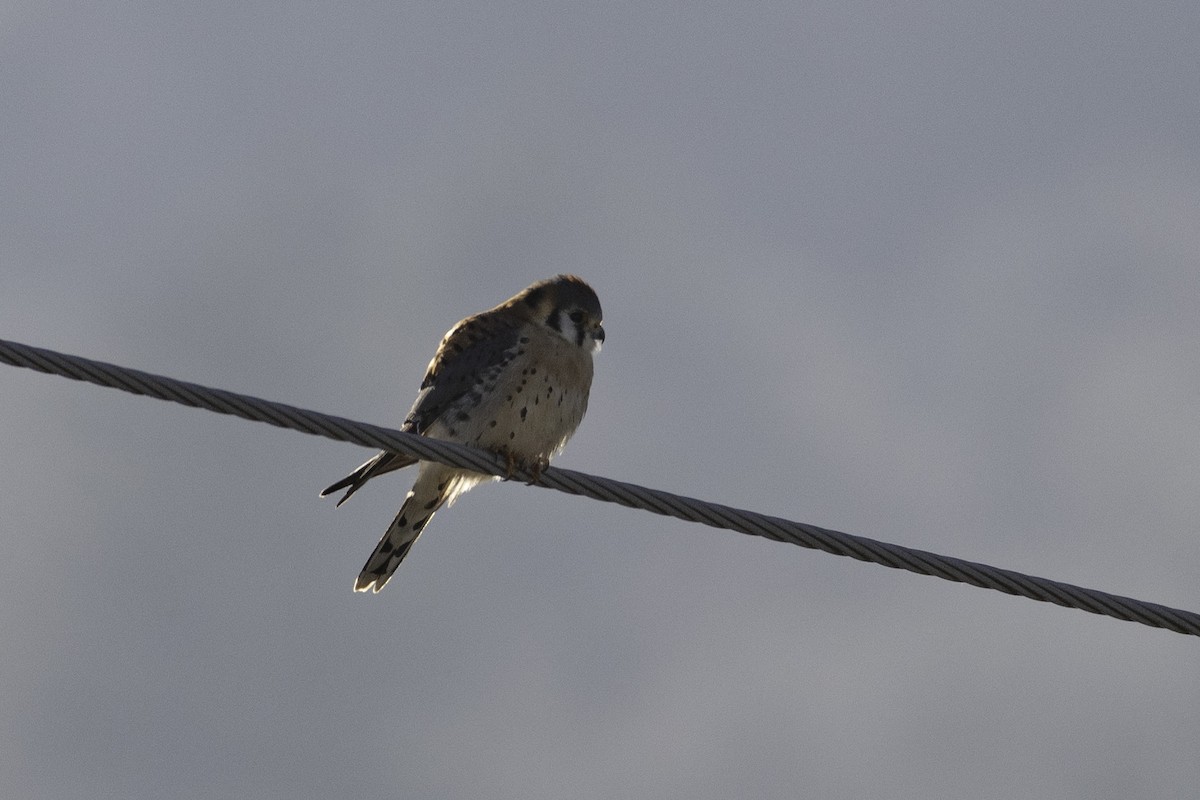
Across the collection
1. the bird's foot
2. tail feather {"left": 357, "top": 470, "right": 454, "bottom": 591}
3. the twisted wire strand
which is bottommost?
tail feather {"left": 357, "top": 470, "right": 454, "bottom": 591}

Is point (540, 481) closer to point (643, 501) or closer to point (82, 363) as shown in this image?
point (643, 501)

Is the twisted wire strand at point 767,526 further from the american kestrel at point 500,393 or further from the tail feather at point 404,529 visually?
the tail feather at point 404,529

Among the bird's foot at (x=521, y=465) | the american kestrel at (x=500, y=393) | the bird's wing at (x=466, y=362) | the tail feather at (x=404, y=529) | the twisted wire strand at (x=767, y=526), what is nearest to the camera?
the twisted wire strand at (x=767, y=526)

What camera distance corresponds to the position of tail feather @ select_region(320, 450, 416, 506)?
617cm

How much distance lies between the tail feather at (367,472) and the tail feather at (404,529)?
698 millimetres

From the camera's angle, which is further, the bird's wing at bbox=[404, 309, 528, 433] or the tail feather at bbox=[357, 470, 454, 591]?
the tail feather at bbox=[357, 470, 454, 591]

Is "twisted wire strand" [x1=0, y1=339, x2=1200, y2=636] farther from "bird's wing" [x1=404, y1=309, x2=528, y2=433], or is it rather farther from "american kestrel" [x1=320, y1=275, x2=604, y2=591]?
"bird's wing" [x1=404, y1=309, x2=528, y2=433]

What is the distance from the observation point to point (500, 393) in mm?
6645

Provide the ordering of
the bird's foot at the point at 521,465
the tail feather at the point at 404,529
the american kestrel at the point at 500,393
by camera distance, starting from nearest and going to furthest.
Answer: the bird's foot at the point at 521,465 → the american kestrel at the point at 500,393 → the tail feather at the point at 404,529

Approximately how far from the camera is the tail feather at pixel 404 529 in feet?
23.1

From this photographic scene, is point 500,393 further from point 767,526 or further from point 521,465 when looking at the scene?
point 767,526

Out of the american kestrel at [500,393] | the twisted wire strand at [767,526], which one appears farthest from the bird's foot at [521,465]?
the twisted wire strand at [767,526]

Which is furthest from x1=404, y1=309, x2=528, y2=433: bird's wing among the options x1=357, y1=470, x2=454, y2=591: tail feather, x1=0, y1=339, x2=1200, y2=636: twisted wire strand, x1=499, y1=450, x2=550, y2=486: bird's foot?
x1=0, y1=339, x2=1200, y2=636: twisted wire strand

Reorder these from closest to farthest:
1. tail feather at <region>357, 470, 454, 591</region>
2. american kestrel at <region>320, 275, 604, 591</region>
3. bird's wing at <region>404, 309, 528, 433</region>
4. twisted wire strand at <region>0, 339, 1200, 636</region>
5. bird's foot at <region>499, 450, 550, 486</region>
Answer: twisted wire strand at <region>0, 339, 1200, 636</region> → bird's foot at <region>499, 450, 550, 486</region> → american kestrel at <region>320, 275, 604, 591</region> → bird's wing at <region>404, 309, 528, 433</region> → tail feather at <region>357, 470, 454, 591</region>
